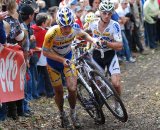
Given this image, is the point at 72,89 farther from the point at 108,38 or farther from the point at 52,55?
the point at 108,38

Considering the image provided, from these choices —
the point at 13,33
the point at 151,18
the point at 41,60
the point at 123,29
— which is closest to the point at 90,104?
the point at 13,33

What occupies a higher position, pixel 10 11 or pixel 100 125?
pixel 10 11

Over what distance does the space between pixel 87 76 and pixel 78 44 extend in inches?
25.6

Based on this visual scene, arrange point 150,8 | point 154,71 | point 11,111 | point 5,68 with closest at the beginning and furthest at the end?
1. point 5,68
2. point 11,111
3. point 154,71
4. point 150,8

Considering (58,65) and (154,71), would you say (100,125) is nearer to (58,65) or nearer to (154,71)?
(58,65)

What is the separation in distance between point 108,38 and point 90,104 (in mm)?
1351

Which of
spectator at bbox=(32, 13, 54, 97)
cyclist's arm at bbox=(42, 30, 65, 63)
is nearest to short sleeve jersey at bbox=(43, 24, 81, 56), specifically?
cyclist's arm at bbox=(42, 30, 65, 63)

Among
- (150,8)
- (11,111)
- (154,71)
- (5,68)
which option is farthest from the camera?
(150,8)

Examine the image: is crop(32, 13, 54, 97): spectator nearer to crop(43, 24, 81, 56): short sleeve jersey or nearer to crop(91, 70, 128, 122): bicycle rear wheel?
crop(43, 24, 81, 56): short sleeve jersey

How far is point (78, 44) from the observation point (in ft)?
27.7

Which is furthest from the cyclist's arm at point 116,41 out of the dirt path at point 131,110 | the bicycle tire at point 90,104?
the dirt path at point 131,110

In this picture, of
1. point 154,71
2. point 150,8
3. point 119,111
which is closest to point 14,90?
point 119,111

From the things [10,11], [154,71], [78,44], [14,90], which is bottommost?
[154,71]

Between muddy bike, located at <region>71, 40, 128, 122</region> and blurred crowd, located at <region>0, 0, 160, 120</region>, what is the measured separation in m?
1.22
